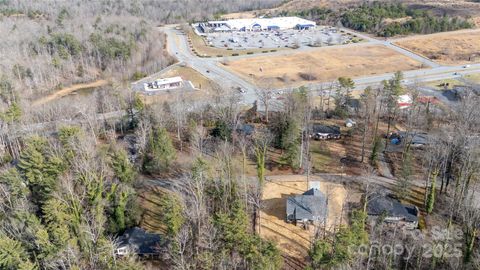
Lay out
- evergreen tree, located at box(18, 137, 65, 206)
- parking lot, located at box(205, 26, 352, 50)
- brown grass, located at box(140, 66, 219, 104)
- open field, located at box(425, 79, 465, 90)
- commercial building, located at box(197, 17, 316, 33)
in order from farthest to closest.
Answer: commercial building, located at box(197, 17, 316, 33)
parking lot, located at box(205, 26, 352, 50)
open field, located at box(425, 79, 465, 90)
brown grass, located at box(140, 66, 219, 104)
evergreen tree, located at box(18, 137, 65, 206)

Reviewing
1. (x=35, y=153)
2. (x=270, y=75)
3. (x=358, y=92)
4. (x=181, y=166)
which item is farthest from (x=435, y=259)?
(x=270, y=75)

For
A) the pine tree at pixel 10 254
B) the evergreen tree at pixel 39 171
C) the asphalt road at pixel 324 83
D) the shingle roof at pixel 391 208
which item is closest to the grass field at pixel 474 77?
the asphalt road at pixel 324 83

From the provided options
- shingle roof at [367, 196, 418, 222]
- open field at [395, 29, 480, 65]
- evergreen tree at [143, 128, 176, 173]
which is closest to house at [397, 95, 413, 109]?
shingle roof at [367, 196, 418, 222]

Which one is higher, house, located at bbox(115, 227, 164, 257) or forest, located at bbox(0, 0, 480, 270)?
forest, located at bbox(0, 0, 480, 270)

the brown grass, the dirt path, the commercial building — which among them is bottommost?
the dirt path

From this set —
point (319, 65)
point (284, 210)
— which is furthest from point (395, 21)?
point (284, 210)

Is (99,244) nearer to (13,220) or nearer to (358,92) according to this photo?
(13,220)

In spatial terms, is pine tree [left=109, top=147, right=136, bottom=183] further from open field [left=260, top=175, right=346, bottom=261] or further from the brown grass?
the brown grass
